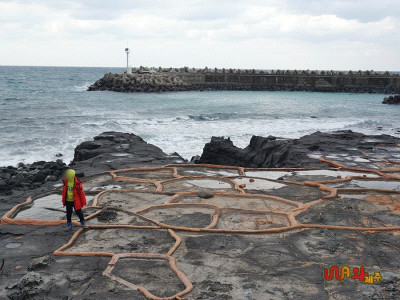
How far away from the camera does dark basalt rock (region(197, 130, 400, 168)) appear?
12125 mm

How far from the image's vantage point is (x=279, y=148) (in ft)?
41.7

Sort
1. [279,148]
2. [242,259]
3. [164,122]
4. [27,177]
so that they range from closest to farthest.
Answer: [242,259]
[27,177]
[279,148]
[164,122]

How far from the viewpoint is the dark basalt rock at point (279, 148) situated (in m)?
12.1

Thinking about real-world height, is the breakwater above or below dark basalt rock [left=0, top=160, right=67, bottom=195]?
above

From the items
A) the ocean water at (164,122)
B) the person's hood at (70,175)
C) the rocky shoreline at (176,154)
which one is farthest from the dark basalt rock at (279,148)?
the person's hood at (70,175)

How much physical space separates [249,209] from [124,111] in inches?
963

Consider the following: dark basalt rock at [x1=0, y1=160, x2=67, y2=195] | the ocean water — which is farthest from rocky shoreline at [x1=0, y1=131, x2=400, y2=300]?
the ocean water

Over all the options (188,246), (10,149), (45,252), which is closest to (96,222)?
(45,252)

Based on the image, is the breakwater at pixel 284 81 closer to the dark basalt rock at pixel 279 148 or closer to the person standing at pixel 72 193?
the dark basalt rock at pixel 279 148

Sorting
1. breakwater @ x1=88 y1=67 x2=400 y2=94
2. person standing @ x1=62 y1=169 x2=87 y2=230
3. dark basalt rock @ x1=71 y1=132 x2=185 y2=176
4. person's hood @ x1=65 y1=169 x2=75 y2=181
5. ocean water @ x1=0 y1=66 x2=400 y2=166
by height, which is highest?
breakwater @ x1=88 y1=67 x2=400 y2=94

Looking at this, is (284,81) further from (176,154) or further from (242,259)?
(242,259)

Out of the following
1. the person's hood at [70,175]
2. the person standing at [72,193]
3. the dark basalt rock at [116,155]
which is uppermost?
the person's hood at [70,175]

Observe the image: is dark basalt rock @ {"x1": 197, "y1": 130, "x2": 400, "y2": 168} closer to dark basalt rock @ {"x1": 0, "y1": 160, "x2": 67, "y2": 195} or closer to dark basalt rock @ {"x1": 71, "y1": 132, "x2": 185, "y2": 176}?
dark basalt rock @ {"x1": 71, "y1": 132, "x2": 185, "y2": 176}

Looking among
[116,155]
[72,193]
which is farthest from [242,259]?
[116,155]
